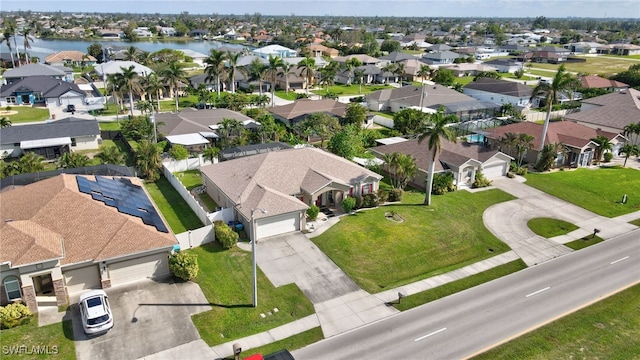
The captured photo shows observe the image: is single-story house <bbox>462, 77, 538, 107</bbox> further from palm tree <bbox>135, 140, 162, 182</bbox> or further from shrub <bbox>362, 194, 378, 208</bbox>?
palm tree <bbox>135, 140, 162, 182</bbox>

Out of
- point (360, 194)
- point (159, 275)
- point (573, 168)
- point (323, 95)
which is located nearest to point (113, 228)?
point (159, 275)

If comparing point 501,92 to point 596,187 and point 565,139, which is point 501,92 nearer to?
point 565,139

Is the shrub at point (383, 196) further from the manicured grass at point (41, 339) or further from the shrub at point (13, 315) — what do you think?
the shrub at point (13, 315)

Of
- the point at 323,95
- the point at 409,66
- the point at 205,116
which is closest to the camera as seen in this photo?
the point at 205,116

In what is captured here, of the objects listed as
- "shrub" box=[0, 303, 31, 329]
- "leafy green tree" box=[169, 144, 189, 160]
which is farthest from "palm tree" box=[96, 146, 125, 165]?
"shrub" box=[0, 303, 31, 329]

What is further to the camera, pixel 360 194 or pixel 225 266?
pixel 360 194

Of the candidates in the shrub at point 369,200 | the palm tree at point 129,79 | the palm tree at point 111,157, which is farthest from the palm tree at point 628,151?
the palm tree at point 129,79

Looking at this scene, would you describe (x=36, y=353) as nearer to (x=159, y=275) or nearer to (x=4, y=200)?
(x=159, y=275)
